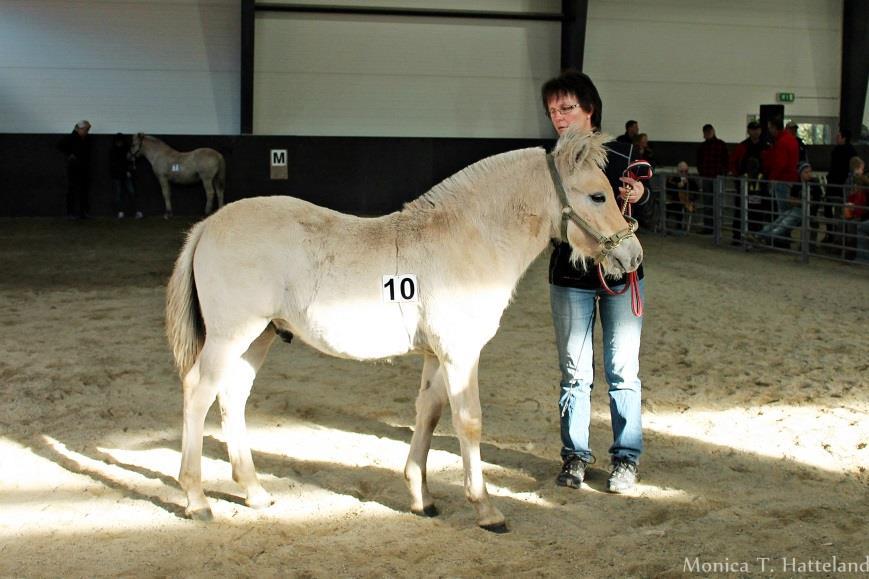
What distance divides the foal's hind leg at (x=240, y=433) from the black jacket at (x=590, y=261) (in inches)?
52.0

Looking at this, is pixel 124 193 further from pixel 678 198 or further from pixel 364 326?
pixel 364 326

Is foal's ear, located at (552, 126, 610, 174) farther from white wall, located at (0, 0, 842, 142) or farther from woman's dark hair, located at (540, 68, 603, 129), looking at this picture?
white wall, located at (0, 0, 842, 142)

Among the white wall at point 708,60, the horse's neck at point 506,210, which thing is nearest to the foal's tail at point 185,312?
the horse's neck at point 506,210

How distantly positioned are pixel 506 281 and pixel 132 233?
38.6ft

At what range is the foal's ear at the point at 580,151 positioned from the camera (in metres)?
3.59

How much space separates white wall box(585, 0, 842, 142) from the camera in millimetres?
18453

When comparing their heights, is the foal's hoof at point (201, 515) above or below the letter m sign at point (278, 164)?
below

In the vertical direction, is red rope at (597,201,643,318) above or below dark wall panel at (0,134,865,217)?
below

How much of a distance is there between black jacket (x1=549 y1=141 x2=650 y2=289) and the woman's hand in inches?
1.9

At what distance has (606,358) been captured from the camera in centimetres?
413

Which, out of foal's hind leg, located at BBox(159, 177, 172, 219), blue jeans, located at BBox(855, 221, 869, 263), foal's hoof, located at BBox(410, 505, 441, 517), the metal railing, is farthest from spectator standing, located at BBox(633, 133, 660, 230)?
foal's hoof, located at BBox(410, 505, 441, 517)

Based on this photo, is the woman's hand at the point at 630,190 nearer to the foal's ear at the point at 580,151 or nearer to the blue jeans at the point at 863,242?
the foal's ear at the point at 580,151

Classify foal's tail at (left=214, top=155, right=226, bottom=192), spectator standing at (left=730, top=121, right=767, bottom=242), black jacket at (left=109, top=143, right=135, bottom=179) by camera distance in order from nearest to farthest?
spectator standing at (left=730, top=121, right=767, bottom=242) < black jacket at (left=109, top=143, right=135, bottom=179) < foal's tail at (left=214, top=155, right=226, bottom=192)

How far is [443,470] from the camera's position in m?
4.38
